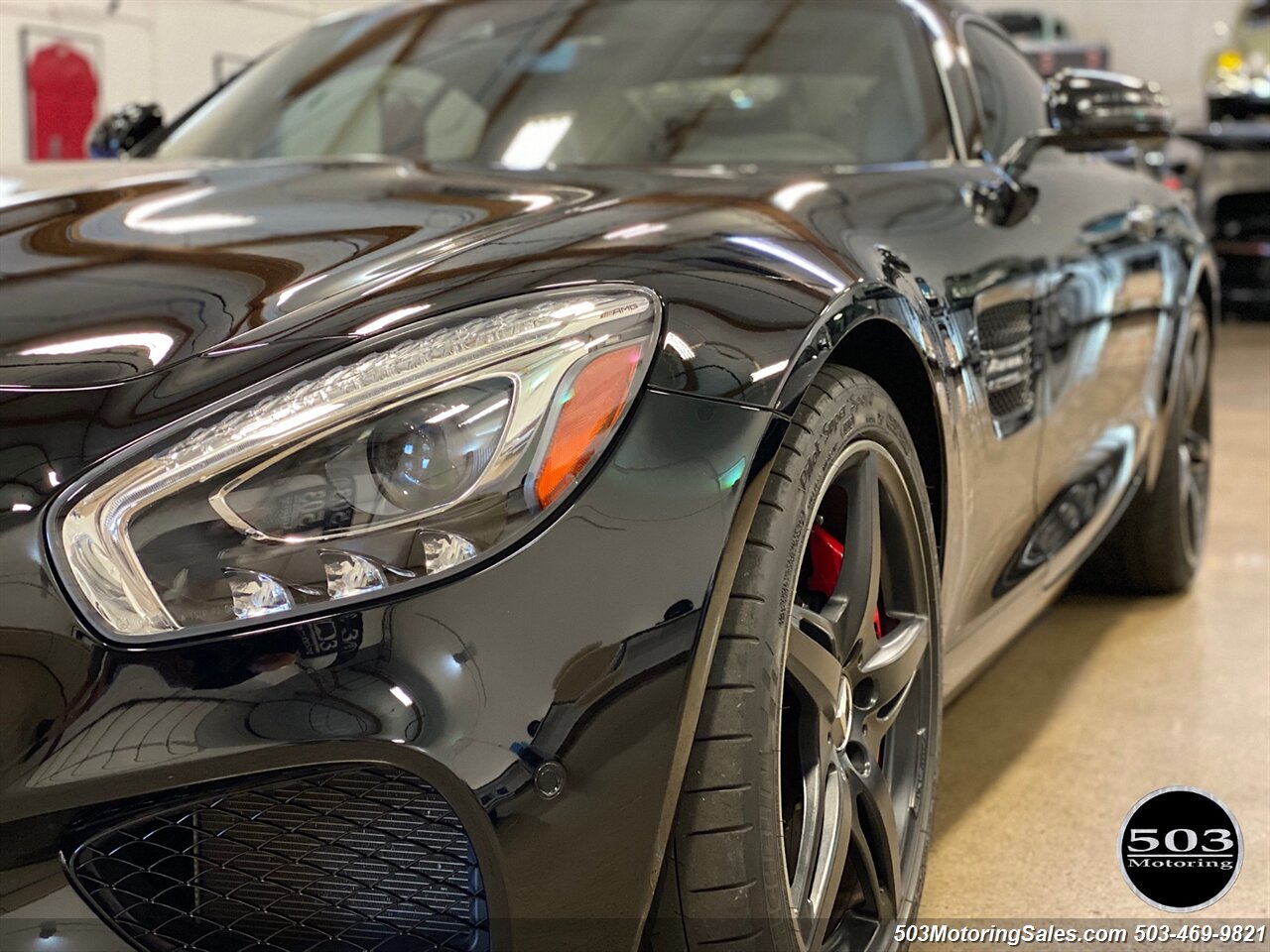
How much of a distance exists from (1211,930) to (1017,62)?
165cm

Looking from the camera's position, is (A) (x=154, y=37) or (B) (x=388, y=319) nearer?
(B) (x=388, y=319)

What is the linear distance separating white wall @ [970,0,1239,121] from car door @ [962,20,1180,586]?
455 inches

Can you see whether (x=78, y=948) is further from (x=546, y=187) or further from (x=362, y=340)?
(x=546, y=187)

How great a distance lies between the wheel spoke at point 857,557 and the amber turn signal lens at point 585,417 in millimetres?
320

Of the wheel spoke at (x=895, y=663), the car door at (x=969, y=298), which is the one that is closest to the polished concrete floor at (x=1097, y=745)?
the car door at (x=969, y=298)

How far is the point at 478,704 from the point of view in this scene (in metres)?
0.91

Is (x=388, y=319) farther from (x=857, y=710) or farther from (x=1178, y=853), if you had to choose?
(x=1178, y=853)

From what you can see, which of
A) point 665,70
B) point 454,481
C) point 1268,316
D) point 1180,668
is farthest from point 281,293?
point 1268,316

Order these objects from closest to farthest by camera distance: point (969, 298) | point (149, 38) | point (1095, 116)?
point (969, 298)
point (1095, 116)
point (149, 38)

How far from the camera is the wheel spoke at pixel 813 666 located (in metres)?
1.12

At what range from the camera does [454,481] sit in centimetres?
96

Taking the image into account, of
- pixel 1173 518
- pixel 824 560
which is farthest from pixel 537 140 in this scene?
pixel 1173 518

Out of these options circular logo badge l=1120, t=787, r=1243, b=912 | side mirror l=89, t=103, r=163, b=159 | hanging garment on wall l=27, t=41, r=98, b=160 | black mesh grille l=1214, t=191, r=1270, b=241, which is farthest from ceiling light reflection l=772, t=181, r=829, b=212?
black mesh grille l=1214, t=191, r=1270, b=241

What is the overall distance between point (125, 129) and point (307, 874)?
2069 mm
